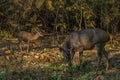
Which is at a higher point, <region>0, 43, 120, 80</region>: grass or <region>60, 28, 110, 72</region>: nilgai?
<region>60, 28, 110, 72</region>: nilgai

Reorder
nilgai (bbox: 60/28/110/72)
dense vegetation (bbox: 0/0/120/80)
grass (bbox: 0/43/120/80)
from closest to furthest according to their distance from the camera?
grass (bbox: 0/43/120/80), nilgai (bbox: 60/28/110/72), dense vegetation (bbox: 0/0/120/80)

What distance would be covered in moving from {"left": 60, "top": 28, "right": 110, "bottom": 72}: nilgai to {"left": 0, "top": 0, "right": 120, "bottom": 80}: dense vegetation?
1.60ft

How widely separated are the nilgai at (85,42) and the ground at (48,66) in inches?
17.7

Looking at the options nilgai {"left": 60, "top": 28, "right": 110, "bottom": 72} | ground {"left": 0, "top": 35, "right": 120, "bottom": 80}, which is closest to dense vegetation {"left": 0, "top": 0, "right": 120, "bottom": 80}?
ground {"left": 0, "top": 35, "right": 120, "bottom": 80}

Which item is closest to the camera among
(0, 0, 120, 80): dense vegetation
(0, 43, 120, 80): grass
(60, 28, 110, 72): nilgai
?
(0, 43, 120, 80): grass

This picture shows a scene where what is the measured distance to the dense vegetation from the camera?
15383mm

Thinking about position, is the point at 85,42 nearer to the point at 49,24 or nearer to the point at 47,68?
the point at 47,68

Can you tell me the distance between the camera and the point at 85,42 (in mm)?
14281

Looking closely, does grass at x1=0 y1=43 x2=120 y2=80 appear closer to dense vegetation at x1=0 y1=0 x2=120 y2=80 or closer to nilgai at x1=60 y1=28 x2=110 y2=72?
dense vegetation at x1=0 y1=0 x2=120 y2=80

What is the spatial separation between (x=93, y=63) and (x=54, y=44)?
15.5ft

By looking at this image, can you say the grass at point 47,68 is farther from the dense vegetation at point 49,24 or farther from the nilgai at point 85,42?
the nilgai at point 85,42

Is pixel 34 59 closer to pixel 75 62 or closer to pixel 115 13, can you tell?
pixel 75 62

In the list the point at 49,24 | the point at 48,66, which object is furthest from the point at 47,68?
the point at 49,24

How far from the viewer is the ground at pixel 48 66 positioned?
501 inches
